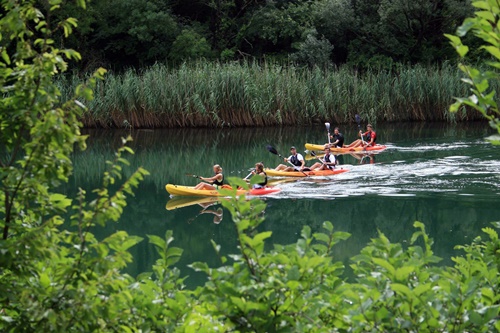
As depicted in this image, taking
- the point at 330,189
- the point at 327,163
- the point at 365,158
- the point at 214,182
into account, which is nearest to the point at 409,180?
the point at 330,189

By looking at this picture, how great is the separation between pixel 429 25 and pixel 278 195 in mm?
22035

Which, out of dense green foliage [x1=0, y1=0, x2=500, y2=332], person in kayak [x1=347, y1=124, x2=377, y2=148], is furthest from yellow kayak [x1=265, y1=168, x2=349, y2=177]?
dense green foliage [x1=0, y1=0, x2=500, y2=332]

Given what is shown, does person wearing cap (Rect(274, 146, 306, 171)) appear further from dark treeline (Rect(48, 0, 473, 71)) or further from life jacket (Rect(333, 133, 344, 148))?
dark treeline (Rect(48, 0, 473, 71))

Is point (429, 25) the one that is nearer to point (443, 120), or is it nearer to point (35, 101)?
point (443, 120)

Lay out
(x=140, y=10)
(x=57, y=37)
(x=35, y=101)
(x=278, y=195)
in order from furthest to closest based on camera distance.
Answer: (x=140, y=10) < (x=57, y=37) < (x=278, y=195) < (x=35, y=101)

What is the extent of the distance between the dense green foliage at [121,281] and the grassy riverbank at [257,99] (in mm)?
22956

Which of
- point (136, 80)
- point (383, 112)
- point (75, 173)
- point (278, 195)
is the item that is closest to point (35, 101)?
point (278, 195)

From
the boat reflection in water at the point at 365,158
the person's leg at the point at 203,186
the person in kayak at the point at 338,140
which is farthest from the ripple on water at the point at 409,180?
Result: the person in kayak at the point at 338,140

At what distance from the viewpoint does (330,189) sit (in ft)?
54.1

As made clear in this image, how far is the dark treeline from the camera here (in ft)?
112

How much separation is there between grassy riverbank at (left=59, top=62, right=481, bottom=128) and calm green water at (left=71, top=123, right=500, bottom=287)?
77 centimetres

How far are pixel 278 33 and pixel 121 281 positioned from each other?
34156 mm

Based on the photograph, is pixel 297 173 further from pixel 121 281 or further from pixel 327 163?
pixel 121 281

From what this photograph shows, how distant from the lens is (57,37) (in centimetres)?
3303
